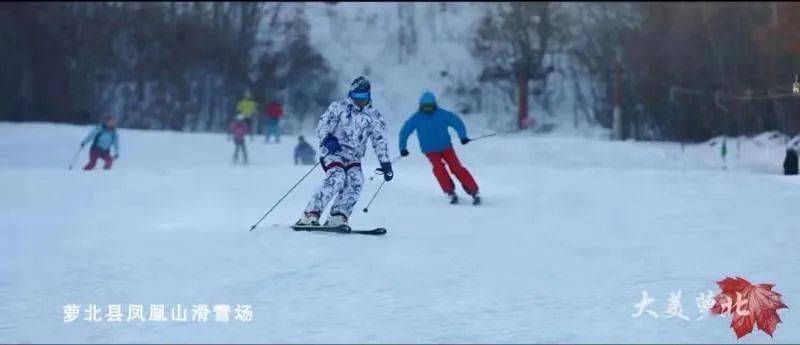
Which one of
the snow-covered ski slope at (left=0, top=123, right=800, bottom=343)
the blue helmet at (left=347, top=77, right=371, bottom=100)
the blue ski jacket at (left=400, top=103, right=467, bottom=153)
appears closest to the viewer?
the snow-covered ski slope at (left=0, top=123, right=800, bottom=343)

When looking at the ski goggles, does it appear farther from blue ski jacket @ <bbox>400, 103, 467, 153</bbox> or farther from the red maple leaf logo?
the red maple leaf logo

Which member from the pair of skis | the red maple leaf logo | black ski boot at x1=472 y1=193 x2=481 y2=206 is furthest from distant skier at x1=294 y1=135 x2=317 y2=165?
the red maple leaf logo

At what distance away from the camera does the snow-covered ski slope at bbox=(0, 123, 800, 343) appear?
6.04 metres

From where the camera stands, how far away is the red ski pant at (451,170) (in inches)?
494

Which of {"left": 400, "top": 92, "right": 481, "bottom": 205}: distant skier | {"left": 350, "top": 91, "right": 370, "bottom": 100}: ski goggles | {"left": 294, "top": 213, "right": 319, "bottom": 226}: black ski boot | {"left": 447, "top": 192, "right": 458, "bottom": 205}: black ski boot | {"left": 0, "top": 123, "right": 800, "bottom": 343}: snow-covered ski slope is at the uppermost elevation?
{"left": 350, "top": 91, "right": 370, "bottom": 100}: ski goggles

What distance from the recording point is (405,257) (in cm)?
816

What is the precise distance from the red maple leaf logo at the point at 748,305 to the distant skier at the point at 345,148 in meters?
3.46

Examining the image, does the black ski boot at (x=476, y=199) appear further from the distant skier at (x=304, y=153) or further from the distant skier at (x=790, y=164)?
the distant skier at (x=304, y=153)

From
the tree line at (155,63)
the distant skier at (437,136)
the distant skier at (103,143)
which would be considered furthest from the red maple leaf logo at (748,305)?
the tree line at (155,63)

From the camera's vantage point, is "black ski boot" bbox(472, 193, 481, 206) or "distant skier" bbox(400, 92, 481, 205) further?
"distant skier" bbox(400, 92, 481, 205)

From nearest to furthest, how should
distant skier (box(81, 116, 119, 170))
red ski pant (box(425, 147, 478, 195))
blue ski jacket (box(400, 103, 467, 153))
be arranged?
red ski pant (box(425, 147, 478, 195)) → blue ski jacket (box(400, 103, 467, 153)) → distant skier (box(81, 116, 119, 170))

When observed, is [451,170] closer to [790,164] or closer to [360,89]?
[360,89]

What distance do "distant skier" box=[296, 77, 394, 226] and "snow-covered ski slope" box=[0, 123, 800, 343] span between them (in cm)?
45

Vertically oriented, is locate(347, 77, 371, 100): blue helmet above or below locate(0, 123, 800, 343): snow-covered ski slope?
above
